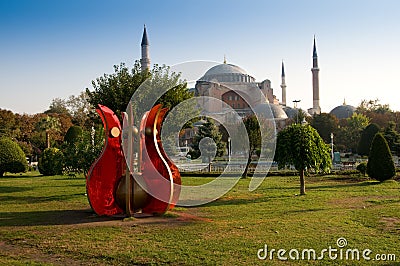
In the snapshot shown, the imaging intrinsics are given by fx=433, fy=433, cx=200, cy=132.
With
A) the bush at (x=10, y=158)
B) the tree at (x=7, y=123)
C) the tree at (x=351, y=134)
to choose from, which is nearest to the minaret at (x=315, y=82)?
the tree at (x=351, y=134)

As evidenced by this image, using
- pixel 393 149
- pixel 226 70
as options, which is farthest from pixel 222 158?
pixel 226 70

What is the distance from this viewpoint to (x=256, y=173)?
2592 cm

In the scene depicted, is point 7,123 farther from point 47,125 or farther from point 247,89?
point 247,89

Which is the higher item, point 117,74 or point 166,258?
point 117,74

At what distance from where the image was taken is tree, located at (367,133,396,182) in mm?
19078

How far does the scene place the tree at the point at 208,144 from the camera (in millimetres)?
34094

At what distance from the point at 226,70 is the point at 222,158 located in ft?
133

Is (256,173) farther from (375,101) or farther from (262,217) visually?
(375,101)

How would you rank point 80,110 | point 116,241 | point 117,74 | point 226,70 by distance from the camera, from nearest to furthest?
point 116,241
point 117,74
point 80,110
point 226,70

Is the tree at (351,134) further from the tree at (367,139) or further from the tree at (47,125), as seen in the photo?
the tree at (47,125)

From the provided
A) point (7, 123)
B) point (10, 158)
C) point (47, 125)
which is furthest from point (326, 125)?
point (10, 158)

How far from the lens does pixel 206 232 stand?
8.79m

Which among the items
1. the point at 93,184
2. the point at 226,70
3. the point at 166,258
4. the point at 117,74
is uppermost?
the point at 226,70

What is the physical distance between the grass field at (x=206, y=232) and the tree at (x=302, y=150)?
1272mm
